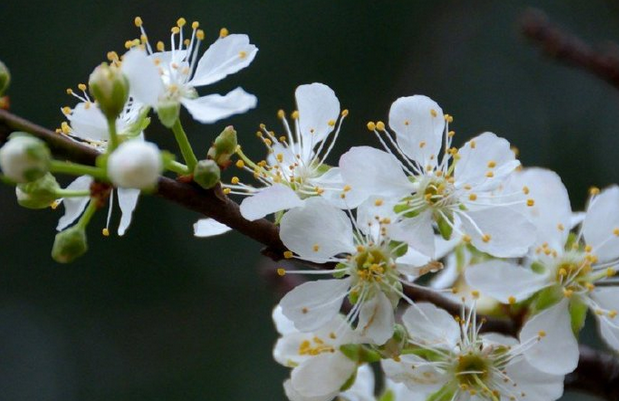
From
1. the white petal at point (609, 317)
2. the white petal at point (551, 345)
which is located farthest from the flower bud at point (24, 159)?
the white petal at point (609, 317)

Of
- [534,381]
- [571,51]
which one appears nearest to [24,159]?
[534,381]

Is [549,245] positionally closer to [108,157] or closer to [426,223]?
[426,223]

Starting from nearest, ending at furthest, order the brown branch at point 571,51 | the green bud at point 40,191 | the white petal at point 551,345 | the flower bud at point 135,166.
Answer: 1. the flower bud at point 135,166
2. the green bud at point 40,191
3. the white petal at point 551,345
4. the brown branch at point 571,51

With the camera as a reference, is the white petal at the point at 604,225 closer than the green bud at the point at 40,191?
No

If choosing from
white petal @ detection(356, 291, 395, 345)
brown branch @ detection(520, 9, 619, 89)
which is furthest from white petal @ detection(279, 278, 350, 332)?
brown branch @ detection(520, 9, 619, 89)

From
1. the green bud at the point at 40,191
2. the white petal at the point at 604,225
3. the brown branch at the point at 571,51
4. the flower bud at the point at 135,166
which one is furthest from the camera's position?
the brown branch at the point at 571,51

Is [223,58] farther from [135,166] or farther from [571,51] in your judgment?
[571,51]

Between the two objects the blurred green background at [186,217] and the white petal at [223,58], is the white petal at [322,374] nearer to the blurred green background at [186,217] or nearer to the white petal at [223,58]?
the white petal at [223,58]

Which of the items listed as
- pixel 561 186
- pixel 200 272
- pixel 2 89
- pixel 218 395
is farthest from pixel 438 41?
pixel 2 89
